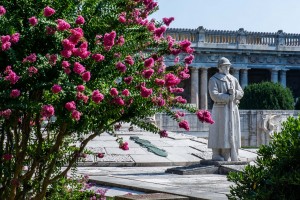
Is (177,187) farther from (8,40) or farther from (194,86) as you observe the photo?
(194,86)

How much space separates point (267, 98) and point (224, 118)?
2305cm

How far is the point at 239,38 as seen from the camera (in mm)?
50219

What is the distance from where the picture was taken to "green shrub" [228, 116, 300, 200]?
5438 mm

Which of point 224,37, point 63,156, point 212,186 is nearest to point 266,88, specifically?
point 224,37

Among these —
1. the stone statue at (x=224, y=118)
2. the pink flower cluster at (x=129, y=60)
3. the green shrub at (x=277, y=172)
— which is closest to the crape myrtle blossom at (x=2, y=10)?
the pink flower cluster at (x=129, y=60)

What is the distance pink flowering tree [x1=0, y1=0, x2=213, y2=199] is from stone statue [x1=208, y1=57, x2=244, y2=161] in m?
7.29

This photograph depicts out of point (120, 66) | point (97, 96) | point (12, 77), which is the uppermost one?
point (120, 66)

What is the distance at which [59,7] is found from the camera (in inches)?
236

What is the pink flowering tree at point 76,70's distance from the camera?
18.1ft

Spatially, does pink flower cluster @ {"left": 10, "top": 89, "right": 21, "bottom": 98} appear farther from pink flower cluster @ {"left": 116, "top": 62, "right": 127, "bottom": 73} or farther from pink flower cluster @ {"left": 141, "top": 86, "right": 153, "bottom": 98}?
pink flower cluster @ {"left": 141, "top": 86, "right": 153, "bottom": 98}

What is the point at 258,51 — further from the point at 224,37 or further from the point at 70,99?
the point at 70,99

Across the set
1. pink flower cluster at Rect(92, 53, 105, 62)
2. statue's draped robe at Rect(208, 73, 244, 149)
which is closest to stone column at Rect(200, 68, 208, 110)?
statue's draped robe at Rect(208, 73, 244, 149)

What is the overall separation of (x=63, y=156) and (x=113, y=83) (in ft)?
5.71

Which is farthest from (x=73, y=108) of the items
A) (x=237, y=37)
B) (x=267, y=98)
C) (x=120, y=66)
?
(x=237, y=37)
